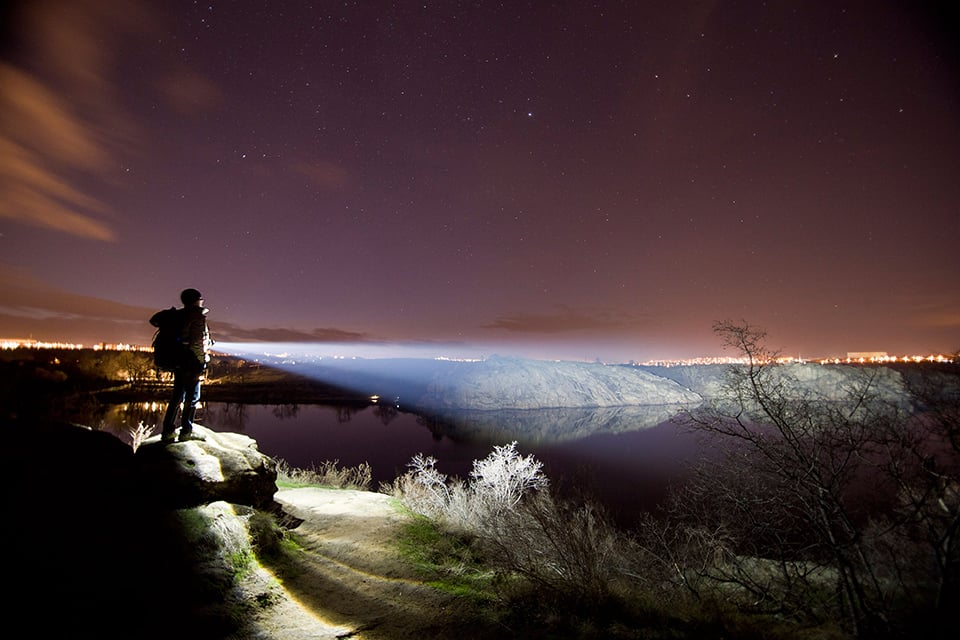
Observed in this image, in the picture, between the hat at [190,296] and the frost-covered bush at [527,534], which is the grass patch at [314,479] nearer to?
the frost-covered bush at [527,534]

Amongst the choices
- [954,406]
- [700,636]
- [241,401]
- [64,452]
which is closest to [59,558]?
[64,452]

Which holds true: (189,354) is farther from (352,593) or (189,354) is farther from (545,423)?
(545,423)

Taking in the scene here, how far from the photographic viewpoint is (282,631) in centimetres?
569

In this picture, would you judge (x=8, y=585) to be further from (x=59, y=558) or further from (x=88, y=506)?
(x=88, y=506)

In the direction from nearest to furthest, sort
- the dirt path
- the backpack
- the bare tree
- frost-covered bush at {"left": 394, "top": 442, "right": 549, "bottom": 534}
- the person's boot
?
the dirt path < the backpack < the person's boot < the bare tree < frost-covered bush at {"left": 394, "top": 442, "right": 549, "bottom": 534}

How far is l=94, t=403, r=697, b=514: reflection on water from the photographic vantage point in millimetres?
45000

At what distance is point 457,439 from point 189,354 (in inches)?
2381

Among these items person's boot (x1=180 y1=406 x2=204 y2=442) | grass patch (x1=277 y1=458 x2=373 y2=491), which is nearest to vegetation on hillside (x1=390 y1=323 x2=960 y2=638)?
grass patch (x1=277 y1=458 x2=373 y2=491)

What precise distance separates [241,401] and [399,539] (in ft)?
283

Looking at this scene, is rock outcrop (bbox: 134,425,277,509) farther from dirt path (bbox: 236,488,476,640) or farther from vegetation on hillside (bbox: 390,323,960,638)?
vegetation on hillside (bbox: 390,323,960,638)

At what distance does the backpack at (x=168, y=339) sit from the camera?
753 cm

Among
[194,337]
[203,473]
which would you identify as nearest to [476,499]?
[203,473]

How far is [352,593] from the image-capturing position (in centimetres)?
733

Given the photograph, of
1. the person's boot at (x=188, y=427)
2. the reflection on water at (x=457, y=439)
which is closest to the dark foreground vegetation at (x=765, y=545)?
the person's boot at (x=188, y=427)
